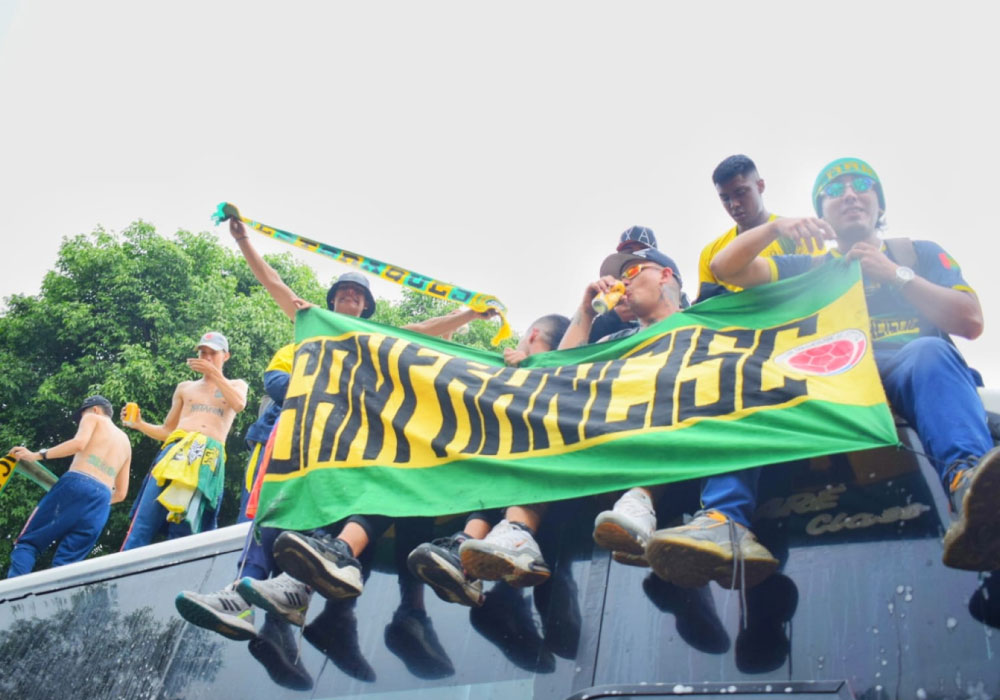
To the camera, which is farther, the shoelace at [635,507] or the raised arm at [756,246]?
the raised arm at [756,246]

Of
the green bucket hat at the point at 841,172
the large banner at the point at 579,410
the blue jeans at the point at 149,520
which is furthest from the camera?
the blue jeans at the point at 149,520

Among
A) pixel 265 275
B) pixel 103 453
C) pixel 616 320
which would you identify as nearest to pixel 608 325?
pixel 616 320

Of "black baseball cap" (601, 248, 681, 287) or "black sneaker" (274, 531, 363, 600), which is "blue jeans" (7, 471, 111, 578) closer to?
"black sneaker" (274, 531, 363, 600)

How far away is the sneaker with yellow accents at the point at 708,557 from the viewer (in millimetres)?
2520

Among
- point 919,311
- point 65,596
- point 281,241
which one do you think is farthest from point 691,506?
point 281,241

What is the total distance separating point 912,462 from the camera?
269 centimetres

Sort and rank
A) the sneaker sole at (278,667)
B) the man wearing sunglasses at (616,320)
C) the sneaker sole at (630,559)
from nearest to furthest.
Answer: the sneaker sole at (630,559)
the sneaker sole at (278,667)
the man wearing sunglasses at (616,320)

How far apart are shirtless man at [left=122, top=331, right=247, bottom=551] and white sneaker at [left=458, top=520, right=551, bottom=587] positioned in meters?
3.73

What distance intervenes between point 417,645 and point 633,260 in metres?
2.04

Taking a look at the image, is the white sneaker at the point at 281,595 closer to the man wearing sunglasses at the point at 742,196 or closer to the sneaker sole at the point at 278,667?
the sneaker sole at the point at 278,667

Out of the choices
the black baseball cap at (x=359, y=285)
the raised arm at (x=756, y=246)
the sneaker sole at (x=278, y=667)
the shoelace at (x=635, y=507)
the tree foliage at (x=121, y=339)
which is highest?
the tree foliage at (x=121, y=339)

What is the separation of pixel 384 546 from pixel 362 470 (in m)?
0.37

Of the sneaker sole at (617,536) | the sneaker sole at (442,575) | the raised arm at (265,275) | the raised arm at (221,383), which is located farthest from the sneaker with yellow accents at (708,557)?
the raised arm at (221,383)

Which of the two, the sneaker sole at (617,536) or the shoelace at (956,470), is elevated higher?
the shoelace at (956,470)
